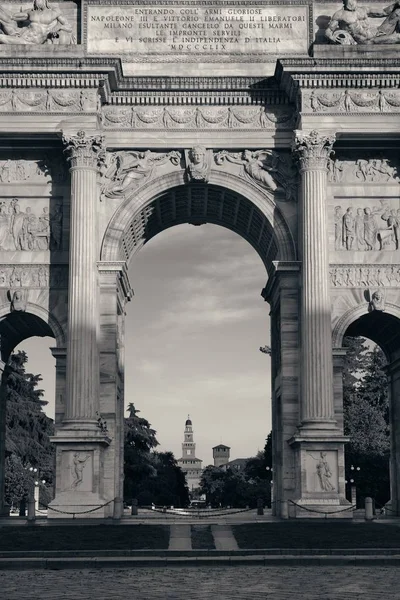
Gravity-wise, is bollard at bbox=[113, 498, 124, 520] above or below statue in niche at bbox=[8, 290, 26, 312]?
below

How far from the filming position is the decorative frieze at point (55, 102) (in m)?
43.1

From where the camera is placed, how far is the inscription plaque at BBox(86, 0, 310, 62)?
1761 inches

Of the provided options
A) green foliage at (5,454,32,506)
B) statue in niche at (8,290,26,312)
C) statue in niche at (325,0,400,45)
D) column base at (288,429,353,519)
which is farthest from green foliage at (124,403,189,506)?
statue in niche at (325,0,400,45)

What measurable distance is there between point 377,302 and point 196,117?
1022cm

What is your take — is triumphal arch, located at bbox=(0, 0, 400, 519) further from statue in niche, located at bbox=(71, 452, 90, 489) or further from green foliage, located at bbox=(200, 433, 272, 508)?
green foliage, located at bbox=(200, 433, 272, 508)

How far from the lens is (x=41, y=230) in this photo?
44.0 meters

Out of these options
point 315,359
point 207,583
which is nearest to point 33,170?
point 315,359

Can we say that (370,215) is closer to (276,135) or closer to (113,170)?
(276,135)

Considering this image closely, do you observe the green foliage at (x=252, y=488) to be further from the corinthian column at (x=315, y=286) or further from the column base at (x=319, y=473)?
the column base at (x=319, y=473)

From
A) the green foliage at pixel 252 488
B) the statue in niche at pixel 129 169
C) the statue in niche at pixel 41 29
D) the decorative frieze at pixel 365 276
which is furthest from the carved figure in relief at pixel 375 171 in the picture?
the green foliage at pixel 252 488

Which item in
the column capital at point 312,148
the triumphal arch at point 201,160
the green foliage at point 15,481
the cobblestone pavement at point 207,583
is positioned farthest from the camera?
the green foliage at point 15,481

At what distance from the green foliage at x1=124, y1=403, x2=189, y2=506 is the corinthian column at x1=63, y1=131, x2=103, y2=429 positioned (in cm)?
4878

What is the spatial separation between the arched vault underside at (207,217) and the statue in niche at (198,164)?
73 centimetres

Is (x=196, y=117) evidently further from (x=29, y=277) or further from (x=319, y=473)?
(x=319, y=473)
